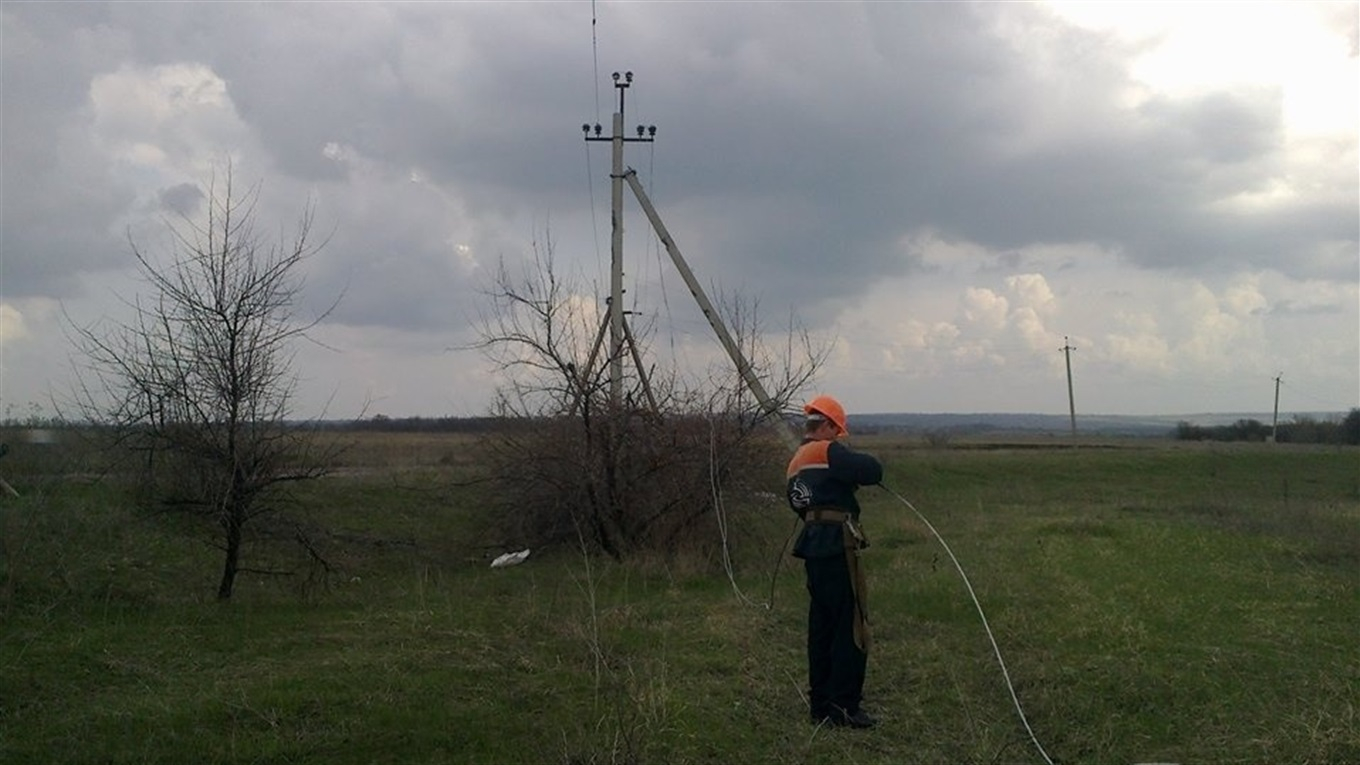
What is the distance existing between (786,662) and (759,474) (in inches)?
342

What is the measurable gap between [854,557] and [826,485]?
492 millimetres

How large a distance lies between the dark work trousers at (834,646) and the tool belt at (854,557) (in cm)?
4

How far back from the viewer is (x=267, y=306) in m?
12.2

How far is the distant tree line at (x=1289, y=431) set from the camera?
79.0 m

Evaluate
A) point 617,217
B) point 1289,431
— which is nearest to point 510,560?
point 617,217

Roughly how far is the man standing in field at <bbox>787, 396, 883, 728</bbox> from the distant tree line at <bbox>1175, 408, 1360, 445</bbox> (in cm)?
7952

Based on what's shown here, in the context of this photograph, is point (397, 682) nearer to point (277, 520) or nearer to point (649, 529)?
point (277, 520)

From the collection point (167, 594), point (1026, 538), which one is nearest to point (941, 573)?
point (1026, 538)

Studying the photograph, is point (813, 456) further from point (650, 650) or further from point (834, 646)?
point (650, 650)

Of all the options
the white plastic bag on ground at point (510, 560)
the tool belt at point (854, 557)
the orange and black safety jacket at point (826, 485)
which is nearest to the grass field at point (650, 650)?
the white plastic bag on ground at point (510, 560)

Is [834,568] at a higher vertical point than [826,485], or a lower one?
lower

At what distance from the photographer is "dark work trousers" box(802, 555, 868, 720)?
7336 mm

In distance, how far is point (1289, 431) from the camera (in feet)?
272

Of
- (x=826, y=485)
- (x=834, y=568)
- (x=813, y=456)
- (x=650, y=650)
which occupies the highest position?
(x=813, y=456)
